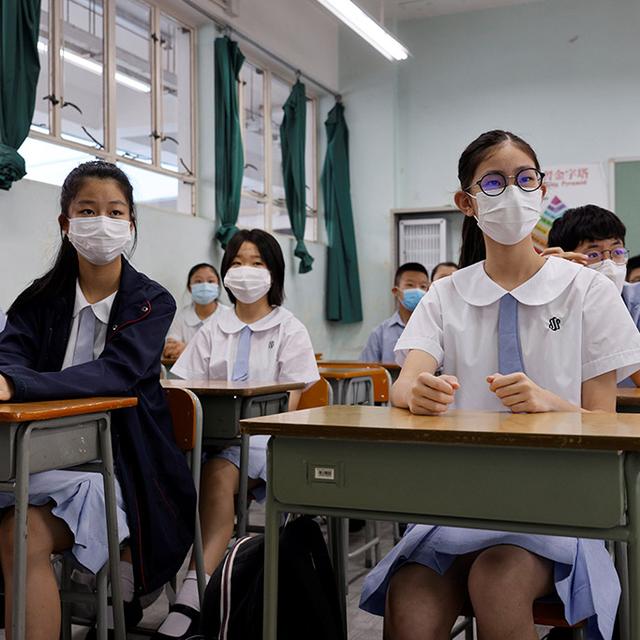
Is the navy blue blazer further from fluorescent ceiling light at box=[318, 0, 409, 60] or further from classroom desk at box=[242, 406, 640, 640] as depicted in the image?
fluorescent ceiling light at box=[318, 0, 409, 60]

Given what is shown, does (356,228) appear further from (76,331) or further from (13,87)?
(76,331)

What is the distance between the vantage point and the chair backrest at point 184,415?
2250mm

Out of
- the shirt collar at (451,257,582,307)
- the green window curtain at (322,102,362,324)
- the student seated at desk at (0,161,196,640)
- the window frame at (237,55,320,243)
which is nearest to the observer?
the shirt collar at (451,257,582,307)

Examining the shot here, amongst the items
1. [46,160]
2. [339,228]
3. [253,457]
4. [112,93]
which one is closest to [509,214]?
[253,457]

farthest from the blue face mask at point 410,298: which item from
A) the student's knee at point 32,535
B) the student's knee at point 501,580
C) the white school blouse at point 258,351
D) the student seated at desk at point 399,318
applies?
the student's knee at point 501,580

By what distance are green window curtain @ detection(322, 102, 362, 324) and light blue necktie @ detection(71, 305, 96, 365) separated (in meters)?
5.30

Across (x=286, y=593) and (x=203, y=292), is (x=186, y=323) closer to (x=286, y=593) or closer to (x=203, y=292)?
(x=203, y=292)

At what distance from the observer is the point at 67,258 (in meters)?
2.27

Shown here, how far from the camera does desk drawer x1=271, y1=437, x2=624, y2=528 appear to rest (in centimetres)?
120

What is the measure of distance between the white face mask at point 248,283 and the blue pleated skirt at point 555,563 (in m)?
1.81

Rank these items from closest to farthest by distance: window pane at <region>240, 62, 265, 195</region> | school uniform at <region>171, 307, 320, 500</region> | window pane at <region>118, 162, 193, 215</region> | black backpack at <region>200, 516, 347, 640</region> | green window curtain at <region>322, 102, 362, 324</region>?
black backpack at <region>200, 516, 347, 640</region> < school uniform at <region>171, 307, 320, 500</region> < window pane at <region>118, 162, 193, 215</region> < window pane at <region>240, 62, 265, 195</region> < green window curtain at <region>322, 102, 362, 324</region>

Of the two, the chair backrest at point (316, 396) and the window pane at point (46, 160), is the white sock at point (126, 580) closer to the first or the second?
the chair backrest at point (316, 396)

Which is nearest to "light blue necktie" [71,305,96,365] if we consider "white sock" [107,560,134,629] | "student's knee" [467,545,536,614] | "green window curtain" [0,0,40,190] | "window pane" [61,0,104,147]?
"white sock" [107,560,134,629]

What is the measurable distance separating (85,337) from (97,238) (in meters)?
0.26
